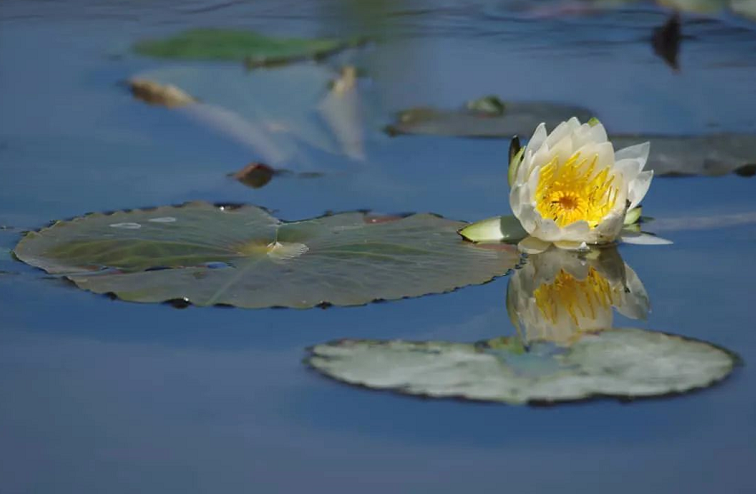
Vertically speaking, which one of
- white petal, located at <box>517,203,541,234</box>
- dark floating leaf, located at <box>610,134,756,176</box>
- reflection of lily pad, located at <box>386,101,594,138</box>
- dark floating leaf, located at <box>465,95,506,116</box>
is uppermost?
dark floating leaf, located at <box>465,95,506,116</box>

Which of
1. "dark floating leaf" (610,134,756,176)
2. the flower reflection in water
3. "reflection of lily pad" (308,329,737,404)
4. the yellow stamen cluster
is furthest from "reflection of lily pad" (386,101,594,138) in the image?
"reflection of lily pad" (308,329,737,404)

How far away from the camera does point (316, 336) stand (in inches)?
65.1

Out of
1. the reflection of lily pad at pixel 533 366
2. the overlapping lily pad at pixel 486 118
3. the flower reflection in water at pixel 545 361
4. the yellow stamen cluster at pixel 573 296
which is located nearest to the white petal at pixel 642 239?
the yellow stamen cluster at pixel 573 296

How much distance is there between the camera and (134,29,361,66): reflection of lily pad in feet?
11.2

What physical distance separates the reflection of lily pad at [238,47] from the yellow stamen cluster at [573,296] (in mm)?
1735

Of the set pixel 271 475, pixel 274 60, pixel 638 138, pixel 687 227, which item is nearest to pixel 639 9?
pixel 274 60

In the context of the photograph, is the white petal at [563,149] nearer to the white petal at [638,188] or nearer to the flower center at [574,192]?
the flower center at [574,192]

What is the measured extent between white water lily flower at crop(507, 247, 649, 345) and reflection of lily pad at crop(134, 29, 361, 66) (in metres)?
1.66

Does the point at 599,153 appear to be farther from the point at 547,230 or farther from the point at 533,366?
the point at 533,366

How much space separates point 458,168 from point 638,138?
42 cm

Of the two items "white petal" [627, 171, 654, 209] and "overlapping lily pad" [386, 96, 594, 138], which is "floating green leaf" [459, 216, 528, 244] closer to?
"white petal" [627, 171, 654, 209]

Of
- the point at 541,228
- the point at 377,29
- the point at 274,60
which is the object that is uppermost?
the point at 377,29

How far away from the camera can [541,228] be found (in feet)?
6.22

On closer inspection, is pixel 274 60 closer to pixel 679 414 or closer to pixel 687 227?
pixel 687 227
